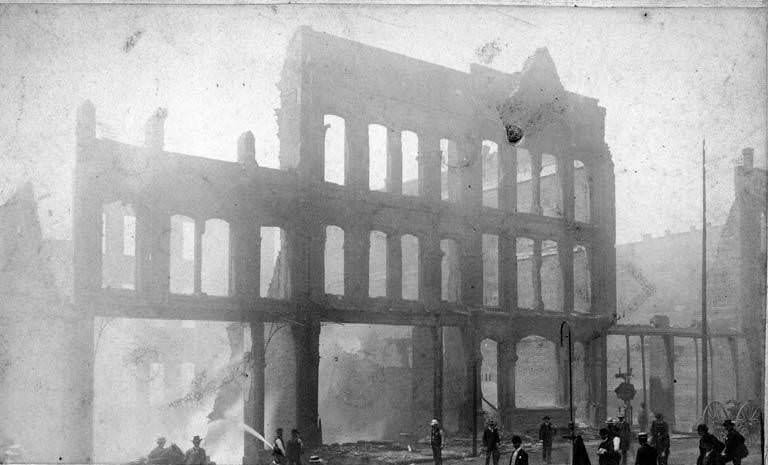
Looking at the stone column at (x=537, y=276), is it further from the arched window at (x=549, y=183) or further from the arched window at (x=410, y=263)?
the arched window at (x=410, y=263)

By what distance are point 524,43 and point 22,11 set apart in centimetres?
872

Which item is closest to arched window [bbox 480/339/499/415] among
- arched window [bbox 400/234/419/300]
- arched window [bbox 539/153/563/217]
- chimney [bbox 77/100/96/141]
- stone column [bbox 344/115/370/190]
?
arched window [bbox 400/234/419/300]

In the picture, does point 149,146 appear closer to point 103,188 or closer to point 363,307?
point 103,188

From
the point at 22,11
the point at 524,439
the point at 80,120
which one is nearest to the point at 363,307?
the point at 524,439

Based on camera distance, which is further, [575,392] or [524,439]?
[575,392]

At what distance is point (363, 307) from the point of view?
20562mm

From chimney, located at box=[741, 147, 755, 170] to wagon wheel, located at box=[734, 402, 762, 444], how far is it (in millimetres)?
4900

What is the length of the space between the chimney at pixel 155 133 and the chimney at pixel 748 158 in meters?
10.8

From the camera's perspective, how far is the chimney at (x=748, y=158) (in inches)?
600

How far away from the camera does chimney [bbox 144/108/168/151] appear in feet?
52.6

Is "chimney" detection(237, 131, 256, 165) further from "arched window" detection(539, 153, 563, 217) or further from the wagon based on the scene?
the wagon

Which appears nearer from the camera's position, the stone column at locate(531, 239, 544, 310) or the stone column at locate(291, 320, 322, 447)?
the stone column at locate(291, 320, 322, 447)

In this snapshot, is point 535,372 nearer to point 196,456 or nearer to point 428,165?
point 428,165

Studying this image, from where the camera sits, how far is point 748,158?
52.4 ft
